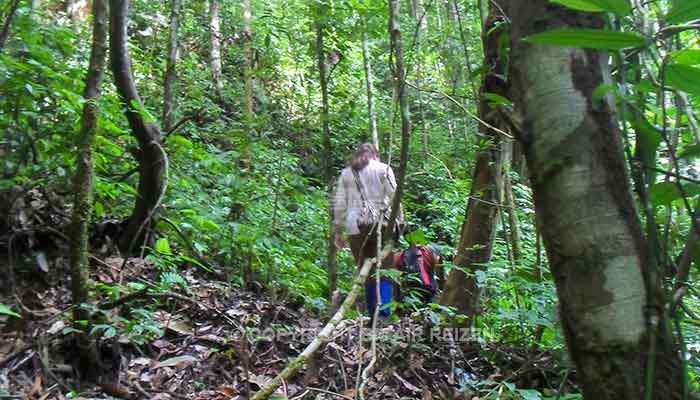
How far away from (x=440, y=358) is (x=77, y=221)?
6.66 ft

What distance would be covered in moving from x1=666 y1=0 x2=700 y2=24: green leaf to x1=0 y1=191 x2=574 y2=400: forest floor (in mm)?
1713

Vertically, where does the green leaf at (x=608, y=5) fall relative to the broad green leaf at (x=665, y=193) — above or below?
above

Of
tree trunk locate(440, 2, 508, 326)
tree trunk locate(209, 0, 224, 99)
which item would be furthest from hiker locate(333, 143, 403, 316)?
tree trunk locate(209, 0, 224, 99)

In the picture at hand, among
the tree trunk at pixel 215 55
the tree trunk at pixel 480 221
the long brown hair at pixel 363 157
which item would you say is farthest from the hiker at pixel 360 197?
the tree trunk at pixel 215 55

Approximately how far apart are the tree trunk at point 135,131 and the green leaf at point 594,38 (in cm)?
360

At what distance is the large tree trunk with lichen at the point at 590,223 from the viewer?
3.90 ft

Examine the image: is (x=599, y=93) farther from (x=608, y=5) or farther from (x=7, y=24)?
(x=7, y=24)

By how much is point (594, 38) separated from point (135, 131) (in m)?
3.93

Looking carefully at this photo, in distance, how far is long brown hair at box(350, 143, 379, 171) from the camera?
5.55 metres

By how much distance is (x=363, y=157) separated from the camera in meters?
5.58

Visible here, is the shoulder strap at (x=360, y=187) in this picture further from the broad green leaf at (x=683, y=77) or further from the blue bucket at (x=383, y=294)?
the broad green leaf at (x=683, y=77)

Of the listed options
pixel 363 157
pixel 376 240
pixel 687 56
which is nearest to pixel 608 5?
pixel 687 56

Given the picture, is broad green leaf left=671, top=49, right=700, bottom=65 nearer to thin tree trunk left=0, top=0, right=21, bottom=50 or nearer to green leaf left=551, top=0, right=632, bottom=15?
green leaf left=551, top=0, right=632, bottom=15

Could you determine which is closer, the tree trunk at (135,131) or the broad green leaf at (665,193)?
the broad green leaf at (665,193)
